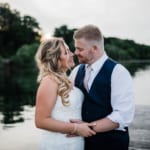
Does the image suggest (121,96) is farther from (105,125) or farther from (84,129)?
(84,129)

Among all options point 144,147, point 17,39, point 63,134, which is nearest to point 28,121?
point 144,147

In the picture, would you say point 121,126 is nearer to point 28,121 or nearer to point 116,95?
point 116,95

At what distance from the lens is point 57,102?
118 inches

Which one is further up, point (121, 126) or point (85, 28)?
point (85, 28)

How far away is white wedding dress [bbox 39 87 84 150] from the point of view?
3.01 metres

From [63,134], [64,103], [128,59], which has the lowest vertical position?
[128,59]

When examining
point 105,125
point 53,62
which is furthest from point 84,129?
point 53,62

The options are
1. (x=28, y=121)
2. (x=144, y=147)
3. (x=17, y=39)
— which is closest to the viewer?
(x=144, y=147)

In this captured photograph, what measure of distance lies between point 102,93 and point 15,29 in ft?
289

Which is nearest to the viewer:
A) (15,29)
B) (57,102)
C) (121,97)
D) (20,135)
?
(121,97)

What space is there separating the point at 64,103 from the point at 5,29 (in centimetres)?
8953

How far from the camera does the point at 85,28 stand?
2.97m

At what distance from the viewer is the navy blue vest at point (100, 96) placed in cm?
294

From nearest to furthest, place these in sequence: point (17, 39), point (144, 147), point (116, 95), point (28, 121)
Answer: point (116, 95) < point (144, 147) < point (28, 121) < point (17, 39)
